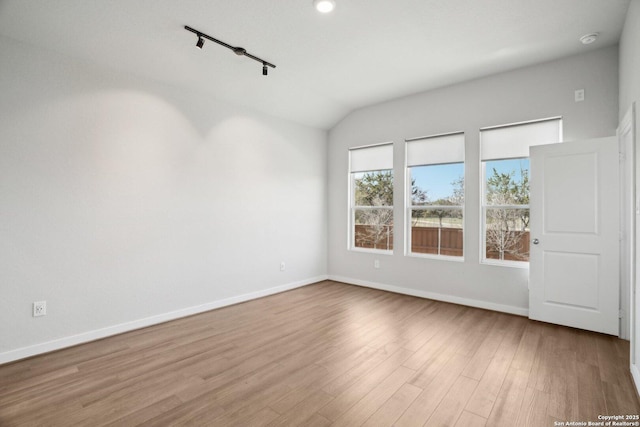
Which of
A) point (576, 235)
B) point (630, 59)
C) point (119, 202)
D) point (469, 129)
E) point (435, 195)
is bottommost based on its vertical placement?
point (576, 235)

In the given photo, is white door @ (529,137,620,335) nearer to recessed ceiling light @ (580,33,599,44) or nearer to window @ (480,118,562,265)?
window @ (480,118,562,265)

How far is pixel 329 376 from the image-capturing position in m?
2.50

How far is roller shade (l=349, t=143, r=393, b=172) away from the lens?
527 cm

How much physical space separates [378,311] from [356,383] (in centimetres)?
179

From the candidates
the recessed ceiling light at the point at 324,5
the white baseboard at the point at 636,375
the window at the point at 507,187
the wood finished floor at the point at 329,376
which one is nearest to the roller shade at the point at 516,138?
the window at the point at 507,187

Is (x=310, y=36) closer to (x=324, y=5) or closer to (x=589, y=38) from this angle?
(x=324, y=5)

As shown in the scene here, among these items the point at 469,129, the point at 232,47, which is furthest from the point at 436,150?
the point at 232,47

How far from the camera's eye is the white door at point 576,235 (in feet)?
10.8

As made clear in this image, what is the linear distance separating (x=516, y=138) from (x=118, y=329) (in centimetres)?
520

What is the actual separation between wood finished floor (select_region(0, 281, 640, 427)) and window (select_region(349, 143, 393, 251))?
194 centimetres

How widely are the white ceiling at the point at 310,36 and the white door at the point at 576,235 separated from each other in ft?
4.03

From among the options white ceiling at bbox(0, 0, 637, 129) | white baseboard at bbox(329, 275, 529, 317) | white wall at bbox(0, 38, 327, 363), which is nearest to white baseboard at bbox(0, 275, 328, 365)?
white wall at bbox(0, 38, 327, 363)

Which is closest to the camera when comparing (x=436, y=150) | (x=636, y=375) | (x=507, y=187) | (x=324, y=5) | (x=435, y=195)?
(x=636, y=375)

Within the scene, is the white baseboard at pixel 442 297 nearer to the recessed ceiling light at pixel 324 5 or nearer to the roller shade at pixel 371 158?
the roller shade at pixel 371 158
